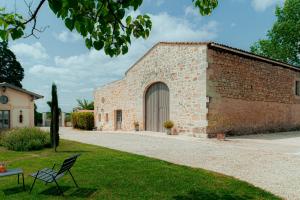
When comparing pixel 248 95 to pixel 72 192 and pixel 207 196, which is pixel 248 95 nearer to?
pixel 207 196

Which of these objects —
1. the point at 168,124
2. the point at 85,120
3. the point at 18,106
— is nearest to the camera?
the point at 168,124

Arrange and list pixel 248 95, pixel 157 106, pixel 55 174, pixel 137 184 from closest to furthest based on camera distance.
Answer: pixel 55 174, pixel 137 184, pixel 248 95, pixel 157 106

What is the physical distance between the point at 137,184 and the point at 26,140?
7.10m

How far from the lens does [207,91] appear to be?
14102 millimetres

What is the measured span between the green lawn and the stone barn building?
24.6 ft

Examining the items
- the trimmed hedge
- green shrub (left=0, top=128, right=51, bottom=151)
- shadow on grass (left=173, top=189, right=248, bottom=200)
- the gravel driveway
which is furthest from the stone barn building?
shadow on grass (left=173, top=189, right=248, bottom=200)

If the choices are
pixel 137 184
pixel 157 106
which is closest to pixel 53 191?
pixel 137 184

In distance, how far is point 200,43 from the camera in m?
14.5

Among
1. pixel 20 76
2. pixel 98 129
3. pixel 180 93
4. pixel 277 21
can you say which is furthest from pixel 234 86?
pixel 20 76

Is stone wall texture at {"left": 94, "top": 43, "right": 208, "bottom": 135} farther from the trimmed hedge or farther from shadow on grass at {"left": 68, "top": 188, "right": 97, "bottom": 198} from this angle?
shadow on grass at {"left": 68, "top": 188, "right": 97, "bottom": 198}

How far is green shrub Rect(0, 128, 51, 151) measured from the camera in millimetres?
10648

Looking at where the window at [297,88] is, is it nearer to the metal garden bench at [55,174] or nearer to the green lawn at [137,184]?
the green lawn at [137,184]

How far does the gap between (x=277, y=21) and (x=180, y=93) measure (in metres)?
21.3

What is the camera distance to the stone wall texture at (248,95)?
47.7ft
